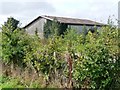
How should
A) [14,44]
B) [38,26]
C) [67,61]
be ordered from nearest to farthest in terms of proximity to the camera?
[67,61]
[14,44]
[38,26]

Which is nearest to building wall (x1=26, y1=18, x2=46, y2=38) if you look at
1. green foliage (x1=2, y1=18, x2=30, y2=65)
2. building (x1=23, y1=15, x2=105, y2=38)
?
building (x1=23, y1=15, x2=105, y2=38)

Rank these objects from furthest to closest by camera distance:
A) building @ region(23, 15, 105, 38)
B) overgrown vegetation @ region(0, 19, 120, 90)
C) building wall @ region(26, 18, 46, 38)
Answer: building wall @ region(26, 18, 46, 38)
building @ region(23, 15, 105, 38)
overgrown vegetation @ region(0, 19, 120, 90)

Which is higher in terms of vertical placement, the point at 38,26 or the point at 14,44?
the point at 14,44

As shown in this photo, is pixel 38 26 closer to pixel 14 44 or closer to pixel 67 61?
pixel 14 44

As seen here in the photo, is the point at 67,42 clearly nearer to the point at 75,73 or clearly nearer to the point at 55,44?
the point at 55,44

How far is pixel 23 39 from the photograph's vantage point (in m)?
12.3

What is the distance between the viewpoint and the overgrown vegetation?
297 inches

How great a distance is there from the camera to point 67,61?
854 cm

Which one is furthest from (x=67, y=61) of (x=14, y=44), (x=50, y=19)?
(x=50, y=19)

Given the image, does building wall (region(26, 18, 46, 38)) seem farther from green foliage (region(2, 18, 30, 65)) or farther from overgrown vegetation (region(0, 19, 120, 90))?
overgrown vegetation (region(0, 19, 120, 90))

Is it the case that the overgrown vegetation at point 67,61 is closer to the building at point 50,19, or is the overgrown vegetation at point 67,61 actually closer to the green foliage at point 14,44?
the green foliage at point 14,44

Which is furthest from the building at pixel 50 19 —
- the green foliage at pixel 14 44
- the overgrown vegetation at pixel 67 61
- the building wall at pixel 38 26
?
the overgrown vegetation at pixel 67 61

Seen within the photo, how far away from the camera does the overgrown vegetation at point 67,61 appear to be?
7539mm

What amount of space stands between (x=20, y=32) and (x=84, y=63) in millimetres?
5682
